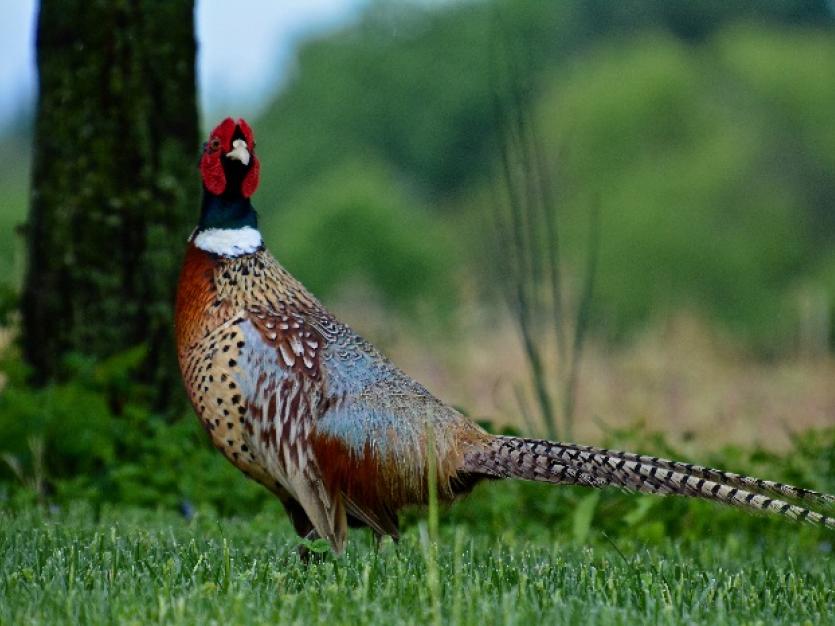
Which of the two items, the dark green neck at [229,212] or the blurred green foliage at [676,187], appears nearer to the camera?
the dark green neck at [229,212]

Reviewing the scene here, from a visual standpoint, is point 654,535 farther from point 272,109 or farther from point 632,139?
point 272,109

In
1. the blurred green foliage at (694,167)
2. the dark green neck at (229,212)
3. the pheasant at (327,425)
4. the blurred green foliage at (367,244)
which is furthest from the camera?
the blurred green foliage at (367,244)

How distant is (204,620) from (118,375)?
12.6 feet

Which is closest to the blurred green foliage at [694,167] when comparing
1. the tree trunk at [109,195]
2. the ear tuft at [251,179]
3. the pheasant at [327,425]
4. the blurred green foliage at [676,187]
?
the blurred green foliage at [676,187]

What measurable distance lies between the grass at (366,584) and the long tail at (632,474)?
29 cm

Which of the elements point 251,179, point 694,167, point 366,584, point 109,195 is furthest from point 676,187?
point 366,584

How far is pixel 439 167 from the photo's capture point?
5191cm

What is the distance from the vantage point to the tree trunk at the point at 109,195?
7113 mm

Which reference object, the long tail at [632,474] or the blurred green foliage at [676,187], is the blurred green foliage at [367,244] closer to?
the blurred green foliage at [676,187]

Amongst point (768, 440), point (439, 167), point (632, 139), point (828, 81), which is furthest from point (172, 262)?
point (439, 167)

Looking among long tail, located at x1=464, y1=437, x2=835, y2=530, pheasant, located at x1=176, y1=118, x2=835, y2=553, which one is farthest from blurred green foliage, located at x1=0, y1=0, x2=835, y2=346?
long tail, located at x1=464, y1=437, x2=835, y2=530

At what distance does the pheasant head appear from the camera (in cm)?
490

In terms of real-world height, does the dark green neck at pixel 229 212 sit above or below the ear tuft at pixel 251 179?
below

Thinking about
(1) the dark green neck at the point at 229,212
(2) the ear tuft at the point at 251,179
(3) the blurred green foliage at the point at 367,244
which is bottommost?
(3) the blurred green foliage at the point at 367,244
